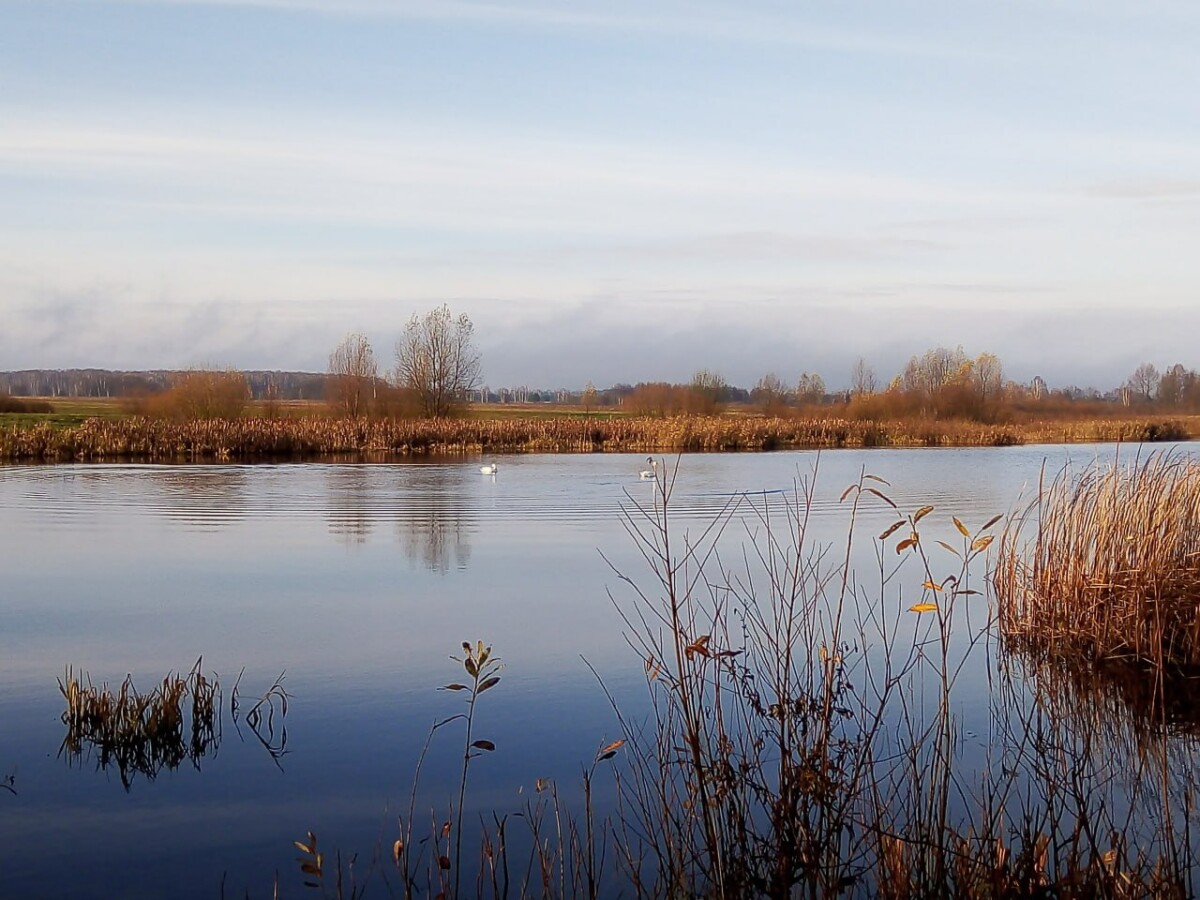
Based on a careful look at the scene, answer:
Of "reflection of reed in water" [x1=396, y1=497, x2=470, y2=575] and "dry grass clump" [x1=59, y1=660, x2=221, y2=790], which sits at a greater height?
"reflection of reed in water" [x1=396, y1=497, x2=470, y2=575]

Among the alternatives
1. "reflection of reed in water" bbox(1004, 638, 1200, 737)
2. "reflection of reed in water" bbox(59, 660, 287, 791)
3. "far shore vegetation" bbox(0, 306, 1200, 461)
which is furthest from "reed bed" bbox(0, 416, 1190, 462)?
"reflection of reed in water" bbox(59, 660, 287, 791)

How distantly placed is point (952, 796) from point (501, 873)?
6.38ft

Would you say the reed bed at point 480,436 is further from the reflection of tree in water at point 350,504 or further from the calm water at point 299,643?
the calm water at point 299,643

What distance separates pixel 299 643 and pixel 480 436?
85.6ft

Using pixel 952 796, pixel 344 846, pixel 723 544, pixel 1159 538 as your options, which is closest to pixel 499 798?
pixel 344 846

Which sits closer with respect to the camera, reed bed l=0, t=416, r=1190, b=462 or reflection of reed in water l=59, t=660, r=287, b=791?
reflection of reed in water l=59, t=660, r=287, b=791

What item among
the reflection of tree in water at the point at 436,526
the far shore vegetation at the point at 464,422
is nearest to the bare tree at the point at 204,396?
the far shore vegetation at the point at 464,422

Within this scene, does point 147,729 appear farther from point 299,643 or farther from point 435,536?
point 435,536

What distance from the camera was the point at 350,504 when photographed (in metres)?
17.6

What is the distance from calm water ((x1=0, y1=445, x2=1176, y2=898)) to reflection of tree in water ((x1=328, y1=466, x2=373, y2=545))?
0.10 meters

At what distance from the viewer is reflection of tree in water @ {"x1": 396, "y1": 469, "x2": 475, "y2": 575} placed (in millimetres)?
12156

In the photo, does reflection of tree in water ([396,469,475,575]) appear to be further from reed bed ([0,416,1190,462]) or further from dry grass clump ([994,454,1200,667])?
reed bed ([0,416,1190,462])

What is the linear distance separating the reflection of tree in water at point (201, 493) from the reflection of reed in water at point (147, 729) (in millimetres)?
8902

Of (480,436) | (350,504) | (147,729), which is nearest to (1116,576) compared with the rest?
(147,729)
